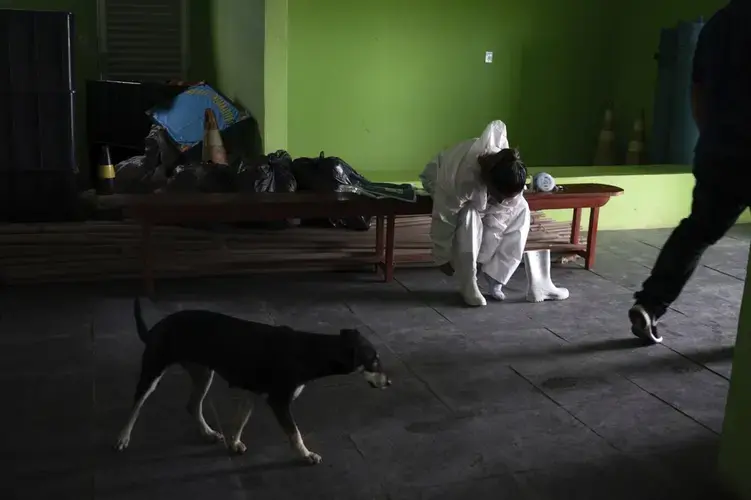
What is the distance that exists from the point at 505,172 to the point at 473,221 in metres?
0.40

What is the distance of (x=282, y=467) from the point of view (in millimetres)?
3186

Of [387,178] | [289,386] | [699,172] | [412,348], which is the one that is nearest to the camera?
[289,386]

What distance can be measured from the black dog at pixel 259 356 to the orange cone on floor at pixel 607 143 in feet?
21.8

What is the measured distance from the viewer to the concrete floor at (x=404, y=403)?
3123mm

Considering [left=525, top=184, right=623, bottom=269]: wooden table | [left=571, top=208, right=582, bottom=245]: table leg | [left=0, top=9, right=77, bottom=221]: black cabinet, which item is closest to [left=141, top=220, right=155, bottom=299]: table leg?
[left=0, top=9, right=77, bottom=221]: black cabinet

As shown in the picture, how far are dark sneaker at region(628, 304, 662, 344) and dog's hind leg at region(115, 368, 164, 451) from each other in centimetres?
258

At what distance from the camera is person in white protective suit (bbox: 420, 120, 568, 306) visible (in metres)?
5.10

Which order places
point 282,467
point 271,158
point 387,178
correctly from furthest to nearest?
point 387,178
point 271,158
point 282,467

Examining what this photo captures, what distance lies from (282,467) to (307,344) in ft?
1.74

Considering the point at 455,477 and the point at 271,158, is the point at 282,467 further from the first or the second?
the point at 271,158

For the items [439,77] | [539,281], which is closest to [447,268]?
[539,281]

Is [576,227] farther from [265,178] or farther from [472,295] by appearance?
[265,178]

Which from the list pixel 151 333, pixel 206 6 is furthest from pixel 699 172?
pixel 206 6

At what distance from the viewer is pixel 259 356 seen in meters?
3.01
